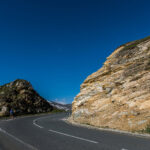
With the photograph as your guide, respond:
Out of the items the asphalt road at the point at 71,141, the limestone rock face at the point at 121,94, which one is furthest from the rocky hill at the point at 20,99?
the asphalt road at the point at 71,141

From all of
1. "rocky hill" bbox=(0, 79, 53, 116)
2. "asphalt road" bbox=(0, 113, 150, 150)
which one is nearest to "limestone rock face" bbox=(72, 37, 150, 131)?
"asphalt road" bbox=(0, 113, 150, 150)

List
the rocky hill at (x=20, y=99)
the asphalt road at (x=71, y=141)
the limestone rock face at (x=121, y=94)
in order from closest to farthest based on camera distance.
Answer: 1. the asphalt road at (x=71, y=141)
2. the limestone rock face at (x=121, y=94)
3. the rocky hill at (x=20, y=99)

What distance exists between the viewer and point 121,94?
1652cm

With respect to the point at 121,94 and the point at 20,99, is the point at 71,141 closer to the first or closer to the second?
the point at 121,94

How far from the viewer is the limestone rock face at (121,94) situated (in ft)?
44.3

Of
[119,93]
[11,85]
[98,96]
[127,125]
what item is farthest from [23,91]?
[127,125]

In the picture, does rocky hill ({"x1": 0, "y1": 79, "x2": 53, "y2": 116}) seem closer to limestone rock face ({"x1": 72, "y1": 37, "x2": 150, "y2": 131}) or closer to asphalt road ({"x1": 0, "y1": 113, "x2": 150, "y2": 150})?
limestone rock face ({"x1": 72, "y1": 37, "x2": 150, "y2": 131})

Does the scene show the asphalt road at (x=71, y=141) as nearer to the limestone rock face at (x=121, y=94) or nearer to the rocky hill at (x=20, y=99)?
the limestone rock face at (x=121, y=94)

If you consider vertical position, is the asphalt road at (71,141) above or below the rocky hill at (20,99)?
below

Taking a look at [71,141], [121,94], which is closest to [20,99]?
[121,94]

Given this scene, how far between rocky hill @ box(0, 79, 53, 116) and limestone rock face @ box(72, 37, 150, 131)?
20.9 meters

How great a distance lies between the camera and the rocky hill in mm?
36812

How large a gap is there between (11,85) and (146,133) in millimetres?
44430

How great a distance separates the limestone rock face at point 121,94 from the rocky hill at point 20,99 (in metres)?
20.9
